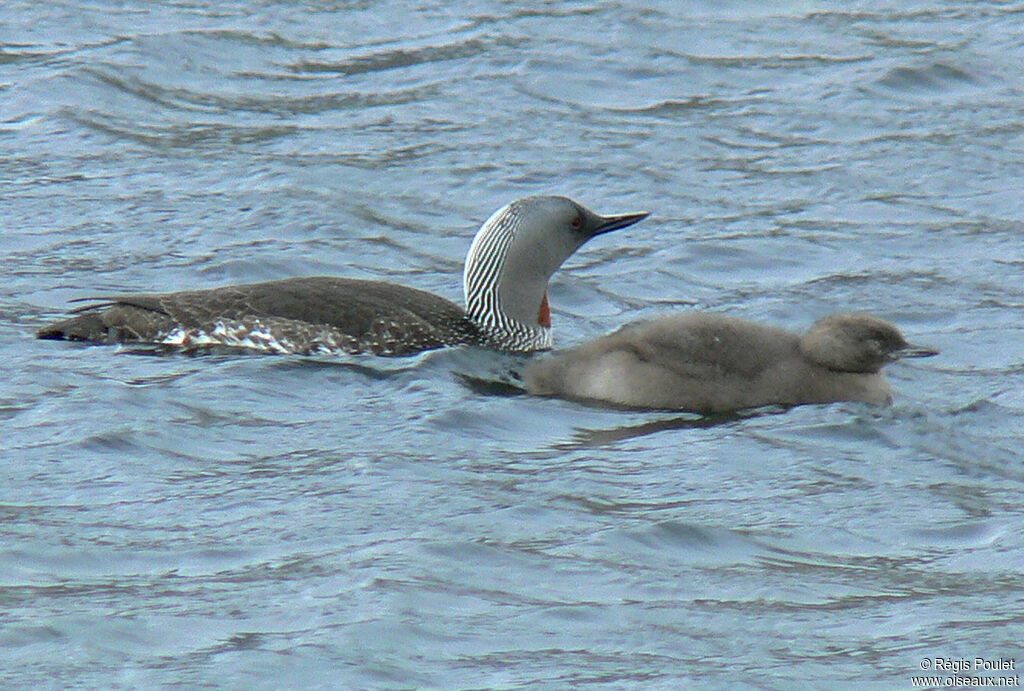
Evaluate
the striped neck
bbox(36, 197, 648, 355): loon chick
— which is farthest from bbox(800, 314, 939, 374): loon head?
the striped neck

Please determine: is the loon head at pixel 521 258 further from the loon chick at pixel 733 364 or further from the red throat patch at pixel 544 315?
the loon chick at pixel 733 364

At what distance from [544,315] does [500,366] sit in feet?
1.60

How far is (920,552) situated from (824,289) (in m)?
3.71

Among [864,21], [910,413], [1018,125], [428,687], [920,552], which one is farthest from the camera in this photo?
[864,21]

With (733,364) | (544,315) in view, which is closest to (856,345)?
(733,364)

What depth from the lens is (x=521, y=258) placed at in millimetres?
9719

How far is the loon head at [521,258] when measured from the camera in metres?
9.66

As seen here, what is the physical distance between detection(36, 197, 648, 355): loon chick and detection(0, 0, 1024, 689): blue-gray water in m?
0.15

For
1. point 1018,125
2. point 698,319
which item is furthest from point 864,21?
point 698,319

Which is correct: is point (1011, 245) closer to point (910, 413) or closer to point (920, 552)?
point (910, 413)

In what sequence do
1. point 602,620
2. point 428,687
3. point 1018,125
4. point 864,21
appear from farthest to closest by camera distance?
point 864,21 → point 1018,125 → point 602,620 → point 428,687

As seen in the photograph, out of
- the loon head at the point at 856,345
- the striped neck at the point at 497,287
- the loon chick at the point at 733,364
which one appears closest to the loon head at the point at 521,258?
the striped neck at the point at 497,287

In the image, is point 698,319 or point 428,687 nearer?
point 428,687

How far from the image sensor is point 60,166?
40.2 ft
